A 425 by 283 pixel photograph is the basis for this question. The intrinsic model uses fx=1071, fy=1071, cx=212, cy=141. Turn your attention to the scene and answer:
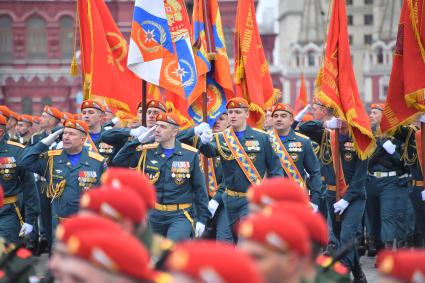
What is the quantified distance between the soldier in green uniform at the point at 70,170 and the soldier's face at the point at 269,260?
637cm

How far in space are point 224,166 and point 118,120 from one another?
9.44 ft

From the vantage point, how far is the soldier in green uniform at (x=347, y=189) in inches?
486

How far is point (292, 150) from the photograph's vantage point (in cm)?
1338

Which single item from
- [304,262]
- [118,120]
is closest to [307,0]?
[118,120]

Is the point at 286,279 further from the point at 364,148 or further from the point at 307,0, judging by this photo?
the point at 307,0

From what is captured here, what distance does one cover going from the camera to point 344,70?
13.7 metres

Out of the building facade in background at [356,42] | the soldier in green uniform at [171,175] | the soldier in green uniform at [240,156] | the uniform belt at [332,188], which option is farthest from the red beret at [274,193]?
the building facade in background at [356,42]

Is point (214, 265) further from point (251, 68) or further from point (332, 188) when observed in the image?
point (251, 68)

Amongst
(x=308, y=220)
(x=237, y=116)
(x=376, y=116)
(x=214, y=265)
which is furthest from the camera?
(x=376, y=116)

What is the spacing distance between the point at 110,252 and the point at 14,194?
7.97 m

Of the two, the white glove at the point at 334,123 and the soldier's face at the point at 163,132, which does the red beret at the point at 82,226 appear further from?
the white glove at the point at 334,123

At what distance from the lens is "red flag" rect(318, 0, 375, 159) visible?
13.2 m

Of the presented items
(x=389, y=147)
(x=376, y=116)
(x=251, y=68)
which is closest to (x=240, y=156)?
(x=251, y=68)

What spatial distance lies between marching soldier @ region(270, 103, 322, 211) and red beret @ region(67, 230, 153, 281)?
8.37 metres
